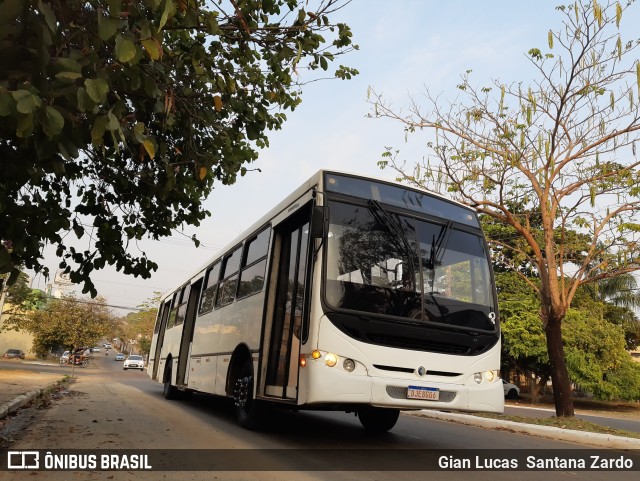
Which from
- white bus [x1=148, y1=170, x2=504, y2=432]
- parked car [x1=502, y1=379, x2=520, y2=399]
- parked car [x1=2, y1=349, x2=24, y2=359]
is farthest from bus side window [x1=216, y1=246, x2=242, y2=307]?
parked car [x1=2, y1=349, x2=24, y2=359]

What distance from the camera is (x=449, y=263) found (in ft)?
21.6

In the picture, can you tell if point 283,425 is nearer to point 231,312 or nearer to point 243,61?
point 231,312

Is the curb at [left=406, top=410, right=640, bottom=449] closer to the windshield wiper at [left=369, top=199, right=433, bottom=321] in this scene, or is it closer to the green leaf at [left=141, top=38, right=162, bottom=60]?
the windshield wiper at [left=369, top=199, right=433, bottom=321]

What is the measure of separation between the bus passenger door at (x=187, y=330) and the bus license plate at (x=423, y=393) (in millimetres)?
7654

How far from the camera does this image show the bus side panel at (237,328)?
291 inches

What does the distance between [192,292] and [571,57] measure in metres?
10.4

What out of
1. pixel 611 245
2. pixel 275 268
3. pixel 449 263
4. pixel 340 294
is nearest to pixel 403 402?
pixel 340 294

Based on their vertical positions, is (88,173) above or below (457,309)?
above

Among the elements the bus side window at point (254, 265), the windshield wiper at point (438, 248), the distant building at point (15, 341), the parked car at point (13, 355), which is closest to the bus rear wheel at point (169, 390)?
the bus side window at point (254, 265)

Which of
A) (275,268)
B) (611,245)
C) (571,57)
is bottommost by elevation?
(275,268)

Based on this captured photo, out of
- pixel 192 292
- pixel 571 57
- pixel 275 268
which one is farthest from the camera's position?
pixel 192 292

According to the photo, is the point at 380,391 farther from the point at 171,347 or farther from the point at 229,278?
the point at 171,347

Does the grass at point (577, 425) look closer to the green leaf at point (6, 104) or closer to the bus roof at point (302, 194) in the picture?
the bus roof at point (302, 194)

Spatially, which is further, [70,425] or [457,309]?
[70,425]
